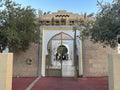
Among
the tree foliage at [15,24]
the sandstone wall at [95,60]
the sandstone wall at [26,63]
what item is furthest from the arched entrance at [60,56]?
the tree foliage at [15,24]

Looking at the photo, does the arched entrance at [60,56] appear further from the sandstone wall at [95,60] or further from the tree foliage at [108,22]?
the tree foliage at [108,22]

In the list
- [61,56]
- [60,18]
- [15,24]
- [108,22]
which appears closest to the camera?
[108,22]

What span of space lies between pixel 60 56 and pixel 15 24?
21.9 ft

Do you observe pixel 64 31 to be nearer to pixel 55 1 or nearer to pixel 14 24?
pixel 55 1

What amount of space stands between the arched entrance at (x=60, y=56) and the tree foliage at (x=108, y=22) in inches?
339

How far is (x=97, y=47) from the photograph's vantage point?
20859mm

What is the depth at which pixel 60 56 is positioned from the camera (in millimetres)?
21219

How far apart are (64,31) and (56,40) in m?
1.05

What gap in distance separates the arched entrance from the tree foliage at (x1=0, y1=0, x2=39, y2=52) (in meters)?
3.69

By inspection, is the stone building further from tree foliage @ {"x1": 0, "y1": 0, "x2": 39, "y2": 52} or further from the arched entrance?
tree foliage @ {"x1": 0, "y1": 0, "x2": 39, "y2": 52}

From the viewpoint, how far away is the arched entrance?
21.0 m

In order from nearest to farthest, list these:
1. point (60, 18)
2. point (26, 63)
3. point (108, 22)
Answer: point (108, 22) < point (26, 63) < point (60, 18)

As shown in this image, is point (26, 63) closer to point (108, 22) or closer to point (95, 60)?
point (95, 60)

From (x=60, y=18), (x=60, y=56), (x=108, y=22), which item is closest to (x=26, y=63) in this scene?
(x=60, y=56)
